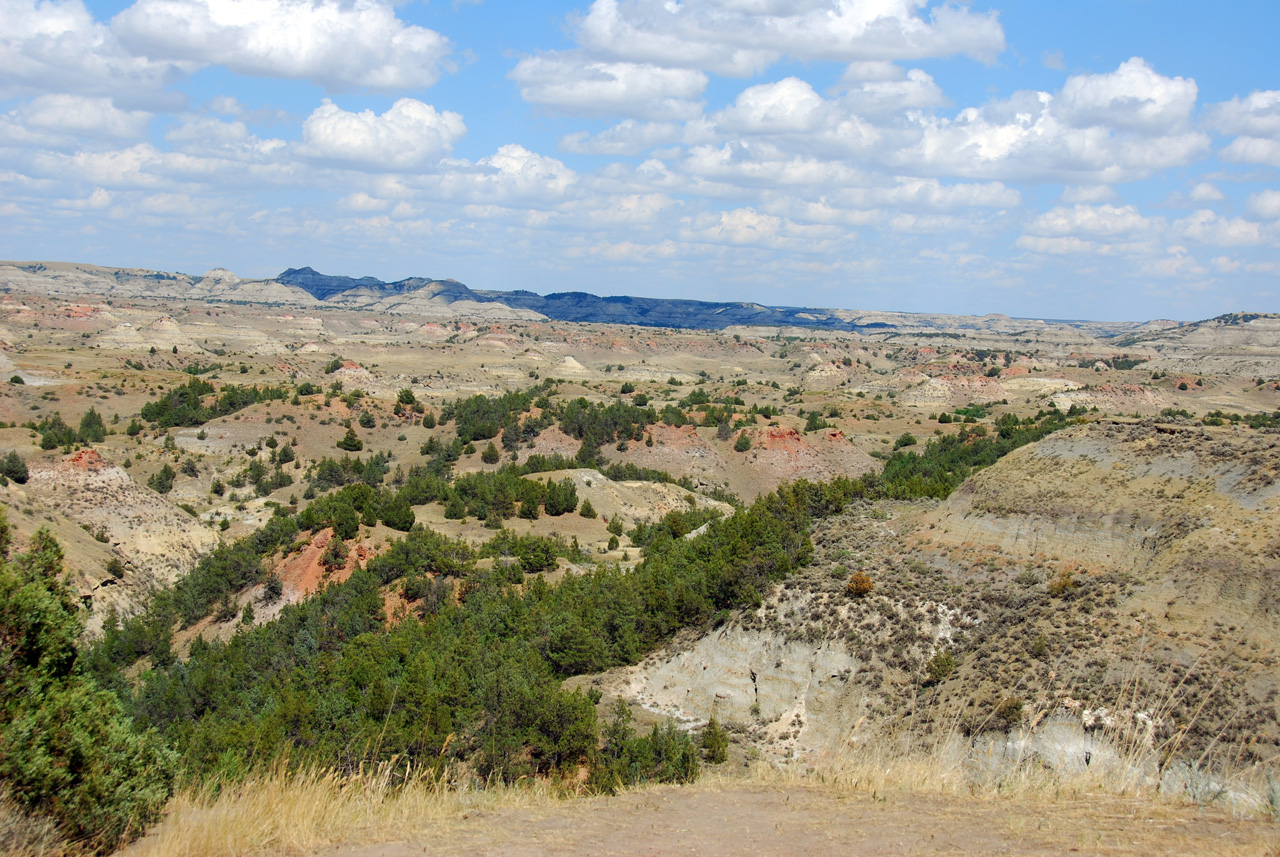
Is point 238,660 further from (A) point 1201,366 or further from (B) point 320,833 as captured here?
(A) point 1201,366

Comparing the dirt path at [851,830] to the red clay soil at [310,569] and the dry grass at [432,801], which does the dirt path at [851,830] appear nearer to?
the dry grass at [432,801]

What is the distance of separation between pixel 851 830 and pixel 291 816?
5792 mm

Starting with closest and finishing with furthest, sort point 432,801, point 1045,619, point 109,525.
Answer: point 432,801, point 1045,619, point 109,525

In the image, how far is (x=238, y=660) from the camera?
25.2 metres

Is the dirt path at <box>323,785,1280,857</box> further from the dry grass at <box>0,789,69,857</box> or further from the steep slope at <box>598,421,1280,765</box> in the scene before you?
the steep slope at <box>598,421,1280,765</box>

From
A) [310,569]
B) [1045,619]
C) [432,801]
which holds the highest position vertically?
[432,801]

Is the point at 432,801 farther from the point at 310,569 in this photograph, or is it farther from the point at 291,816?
the point at 310,569

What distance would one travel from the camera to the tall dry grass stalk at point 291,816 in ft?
23.9

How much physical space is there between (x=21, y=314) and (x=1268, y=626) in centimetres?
16676

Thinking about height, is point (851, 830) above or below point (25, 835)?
below

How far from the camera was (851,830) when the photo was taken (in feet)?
28.3

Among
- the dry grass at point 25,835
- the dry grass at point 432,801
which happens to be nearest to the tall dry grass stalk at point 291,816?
the dry grass at point 432,801

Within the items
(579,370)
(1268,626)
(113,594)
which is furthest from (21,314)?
(1268,626)

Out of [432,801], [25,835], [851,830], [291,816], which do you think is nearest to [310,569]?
[432,801]
